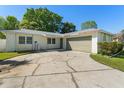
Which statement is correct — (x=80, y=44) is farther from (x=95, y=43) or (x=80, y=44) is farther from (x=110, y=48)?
(x=110, y=48)

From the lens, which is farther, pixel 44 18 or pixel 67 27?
pixel 67 27

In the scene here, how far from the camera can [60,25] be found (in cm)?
3891

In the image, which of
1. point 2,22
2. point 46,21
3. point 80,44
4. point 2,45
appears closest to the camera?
point 2,45

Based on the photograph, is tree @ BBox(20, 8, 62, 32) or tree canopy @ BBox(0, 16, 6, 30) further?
tree canopy @ BBox(0, 16, 6, 30)

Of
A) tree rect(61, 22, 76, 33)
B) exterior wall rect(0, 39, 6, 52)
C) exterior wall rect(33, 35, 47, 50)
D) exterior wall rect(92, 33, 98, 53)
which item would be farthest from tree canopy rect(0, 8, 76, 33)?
exterior wall rect(92, 33, 98, 53)

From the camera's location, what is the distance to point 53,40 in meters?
21.7

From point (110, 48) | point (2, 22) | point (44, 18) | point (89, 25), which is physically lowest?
point (110, 48)

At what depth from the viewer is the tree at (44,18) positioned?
36144 mm

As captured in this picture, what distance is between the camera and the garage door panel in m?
16.3

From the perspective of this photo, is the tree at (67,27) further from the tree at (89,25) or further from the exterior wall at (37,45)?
the exterior wall at (37,45)

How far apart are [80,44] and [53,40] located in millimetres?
5799

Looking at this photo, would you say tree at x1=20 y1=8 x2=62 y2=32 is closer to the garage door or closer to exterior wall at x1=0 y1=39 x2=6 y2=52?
the garage door

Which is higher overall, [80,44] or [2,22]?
[2,22]

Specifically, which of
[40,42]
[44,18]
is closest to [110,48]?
[40,42]
